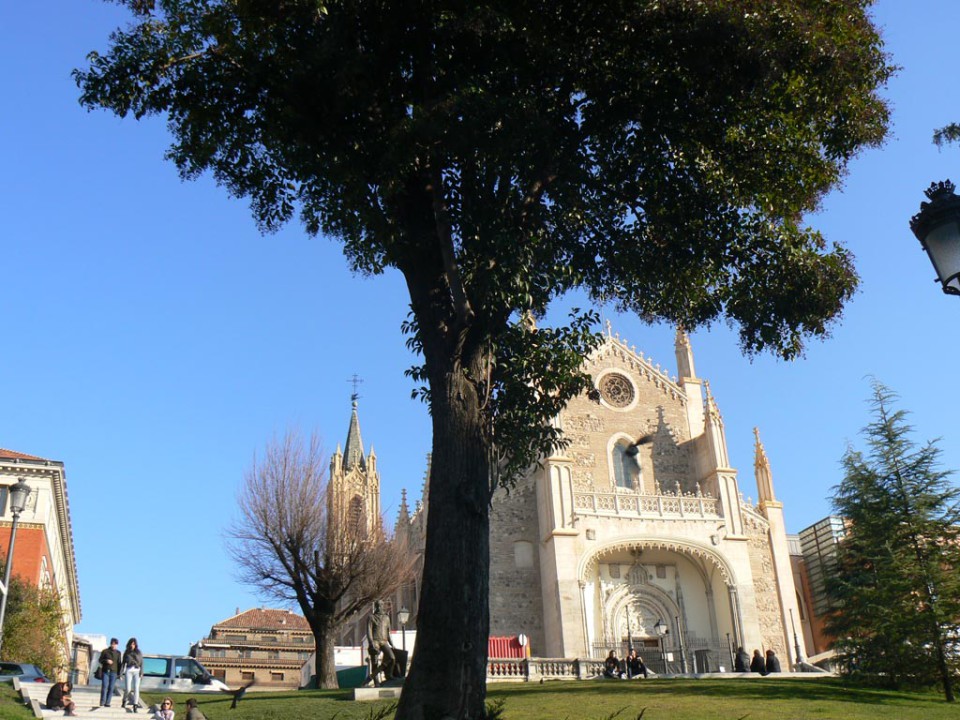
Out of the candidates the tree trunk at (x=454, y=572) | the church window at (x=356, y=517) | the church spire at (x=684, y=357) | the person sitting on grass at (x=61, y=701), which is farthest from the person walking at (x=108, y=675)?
the church spire at (x=684, y=357)

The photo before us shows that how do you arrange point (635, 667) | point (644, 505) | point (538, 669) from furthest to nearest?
point (644, 505), point (635, 667), point (538, 669)

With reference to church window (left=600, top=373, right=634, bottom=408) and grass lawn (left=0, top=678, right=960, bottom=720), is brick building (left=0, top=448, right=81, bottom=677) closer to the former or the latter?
grass lawn (left=0, top=678, right=960, bottom=720)

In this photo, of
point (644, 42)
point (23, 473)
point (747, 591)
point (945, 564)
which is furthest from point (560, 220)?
point (23, 473)

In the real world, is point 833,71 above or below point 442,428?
above

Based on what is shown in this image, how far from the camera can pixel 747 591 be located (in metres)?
34.2

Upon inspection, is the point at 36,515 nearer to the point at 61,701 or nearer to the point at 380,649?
the point at 380,649

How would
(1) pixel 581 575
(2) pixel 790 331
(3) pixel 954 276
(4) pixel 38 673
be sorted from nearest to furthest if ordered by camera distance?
(3) pixel 954 276
(2) pixel 790 331
(4) pixel 38 673
(1) pixel 581 575

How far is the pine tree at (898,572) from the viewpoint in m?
19.3

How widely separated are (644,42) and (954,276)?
671 centimetres

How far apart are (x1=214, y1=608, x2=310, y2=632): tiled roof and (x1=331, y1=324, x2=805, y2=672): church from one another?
35.3 metres

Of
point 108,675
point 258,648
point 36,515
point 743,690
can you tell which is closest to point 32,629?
point 36,515

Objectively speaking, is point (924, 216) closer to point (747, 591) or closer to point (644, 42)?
point (644, 42)

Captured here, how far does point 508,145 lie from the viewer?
1038cm

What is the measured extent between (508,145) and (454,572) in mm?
4904
